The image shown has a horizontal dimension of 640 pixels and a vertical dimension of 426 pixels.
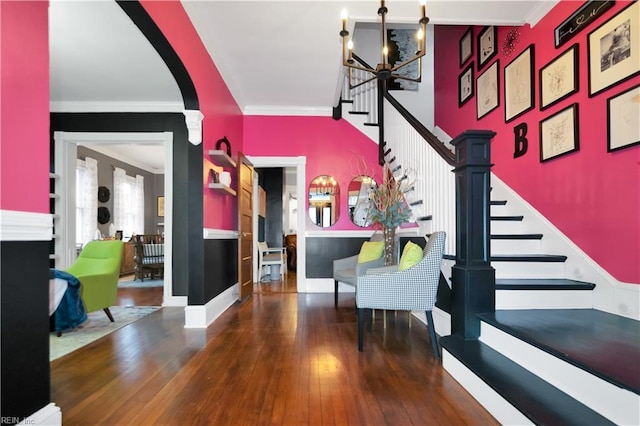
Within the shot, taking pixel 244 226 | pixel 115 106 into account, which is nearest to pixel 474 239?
pixel 244 226

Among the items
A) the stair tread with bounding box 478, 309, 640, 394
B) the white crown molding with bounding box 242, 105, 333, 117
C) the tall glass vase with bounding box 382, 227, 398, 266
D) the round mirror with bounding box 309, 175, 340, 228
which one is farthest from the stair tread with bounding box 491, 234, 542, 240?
the white crown molding with bounding box 242, 105, 333, 117

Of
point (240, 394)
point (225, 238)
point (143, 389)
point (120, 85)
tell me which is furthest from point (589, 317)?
point (120, 85)

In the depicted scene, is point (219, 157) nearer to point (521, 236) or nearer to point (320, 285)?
point (320, 285)

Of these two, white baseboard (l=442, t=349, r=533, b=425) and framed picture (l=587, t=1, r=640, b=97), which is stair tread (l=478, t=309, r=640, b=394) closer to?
white baseboard (l=442, t=349, r=533, b=425)

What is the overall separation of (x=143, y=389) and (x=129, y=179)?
A: 7.73m

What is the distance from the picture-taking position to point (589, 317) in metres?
2.23

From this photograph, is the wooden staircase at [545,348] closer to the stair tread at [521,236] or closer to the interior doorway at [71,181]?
the stair tread at [521,236]

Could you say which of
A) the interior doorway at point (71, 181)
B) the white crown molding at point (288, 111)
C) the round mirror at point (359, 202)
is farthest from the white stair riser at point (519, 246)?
the interior doorway at point (71, 181)

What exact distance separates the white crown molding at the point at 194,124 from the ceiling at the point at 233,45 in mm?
748

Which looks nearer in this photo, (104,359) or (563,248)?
(104,359)

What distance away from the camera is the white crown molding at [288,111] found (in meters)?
5.42

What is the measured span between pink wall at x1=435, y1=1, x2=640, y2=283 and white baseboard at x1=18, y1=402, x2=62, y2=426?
3363mm

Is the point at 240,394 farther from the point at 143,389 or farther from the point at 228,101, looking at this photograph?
the point at 228,101

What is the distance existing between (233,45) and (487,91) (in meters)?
2.97
